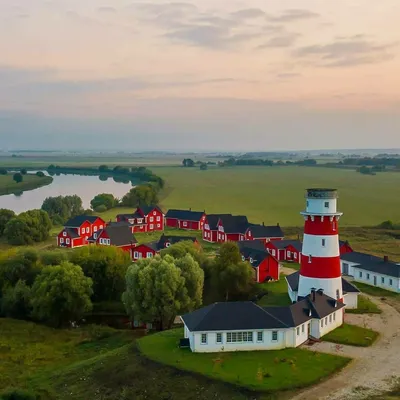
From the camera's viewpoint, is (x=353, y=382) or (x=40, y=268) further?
(x=40, y=268)

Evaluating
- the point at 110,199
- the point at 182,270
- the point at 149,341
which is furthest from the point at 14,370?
the point at 110,199

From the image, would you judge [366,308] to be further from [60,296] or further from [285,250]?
[60,296]

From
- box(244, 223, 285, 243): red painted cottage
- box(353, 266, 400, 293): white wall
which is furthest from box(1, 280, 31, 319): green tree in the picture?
box(244, 223, 285, 243): red painted cottage

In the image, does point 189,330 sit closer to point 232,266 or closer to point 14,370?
point 14,370

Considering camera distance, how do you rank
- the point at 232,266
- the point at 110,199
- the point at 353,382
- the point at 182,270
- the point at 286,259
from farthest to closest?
the point at 110,199, the point at 286,259, the point at 232,266, the point at 182,270, the point at 353,382

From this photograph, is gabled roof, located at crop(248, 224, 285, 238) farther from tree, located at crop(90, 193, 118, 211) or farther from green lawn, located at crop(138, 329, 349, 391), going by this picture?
tree, located at crop(90, 193, 118, 211)

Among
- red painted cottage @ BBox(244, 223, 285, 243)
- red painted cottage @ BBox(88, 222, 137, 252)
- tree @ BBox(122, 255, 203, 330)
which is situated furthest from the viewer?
red painted cottage @ BBox(244, 223, 285, 243)

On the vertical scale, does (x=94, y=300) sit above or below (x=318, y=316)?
below
